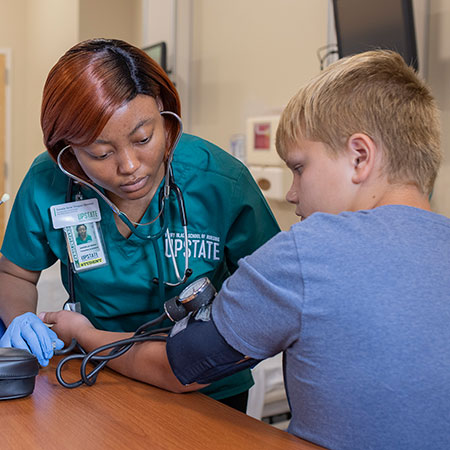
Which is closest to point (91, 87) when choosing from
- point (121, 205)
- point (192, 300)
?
point (121, 205)

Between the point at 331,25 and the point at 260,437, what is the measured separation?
193 centimetres

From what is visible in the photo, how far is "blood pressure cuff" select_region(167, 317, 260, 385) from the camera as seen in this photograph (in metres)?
0.82

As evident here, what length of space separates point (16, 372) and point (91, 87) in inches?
19.3

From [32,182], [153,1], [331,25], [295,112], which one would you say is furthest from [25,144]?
[295,112]

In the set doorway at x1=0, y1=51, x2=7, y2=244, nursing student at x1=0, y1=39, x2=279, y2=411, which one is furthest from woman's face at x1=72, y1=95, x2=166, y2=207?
doorway at x1=0, y1=51, x2=7, y2=244

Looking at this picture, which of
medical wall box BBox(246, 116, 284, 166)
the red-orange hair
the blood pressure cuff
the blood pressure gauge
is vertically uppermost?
the red-orange hair

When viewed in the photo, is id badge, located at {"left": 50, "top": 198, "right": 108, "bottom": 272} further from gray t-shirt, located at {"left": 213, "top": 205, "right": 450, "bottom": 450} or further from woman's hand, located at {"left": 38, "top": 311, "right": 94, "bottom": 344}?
gray t-shirt, located at {"left": 213, "top": 205, "right": 450, "bottom": 450}

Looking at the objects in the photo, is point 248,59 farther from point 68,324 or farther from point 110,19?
point 68,324

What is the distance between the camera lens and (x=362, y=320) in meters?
0.72

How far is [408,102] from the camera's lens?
0.89m

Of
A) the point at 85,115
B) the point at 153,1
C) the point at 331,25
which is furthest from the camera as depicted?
the point at 153,1

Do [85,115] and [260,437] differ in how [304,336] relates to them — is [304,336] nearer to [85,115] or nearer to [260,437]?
[260,437]

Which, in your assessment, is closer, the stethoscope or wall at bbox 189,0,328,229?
the stethoscope

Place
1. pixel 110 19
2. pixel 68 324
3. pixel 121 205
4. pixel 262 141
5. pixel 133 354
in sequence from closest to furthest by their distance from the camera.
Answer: pixel 133 354 < pixel 68 324 < pixel 121 205 < pixel 262 141 < pixel 110 19
